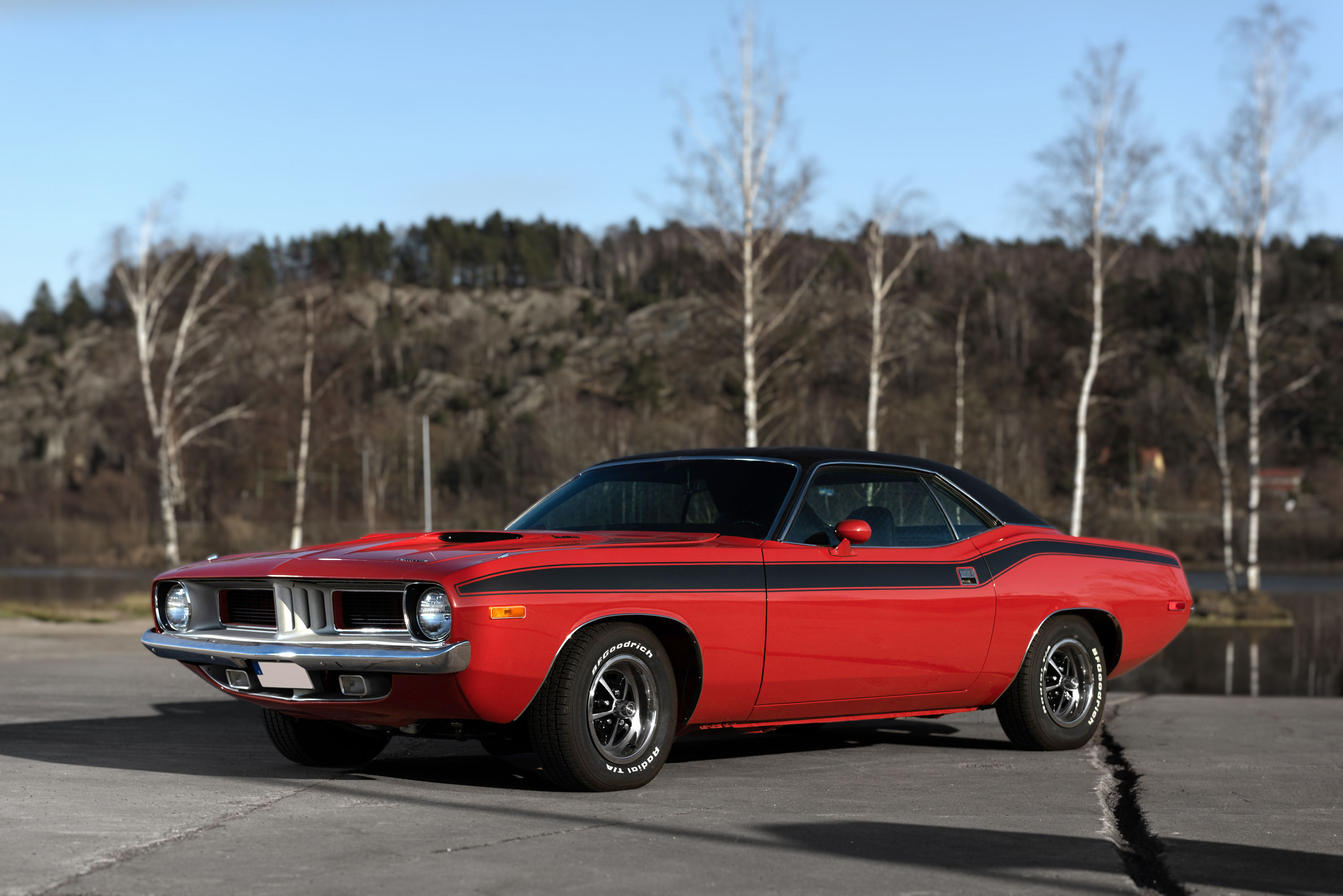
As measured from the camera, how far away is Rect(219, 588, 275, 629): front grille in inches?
239

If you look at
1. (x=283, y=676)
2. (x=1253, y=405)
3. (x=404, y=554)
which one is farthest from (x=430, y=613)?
(x=1253, y=405)

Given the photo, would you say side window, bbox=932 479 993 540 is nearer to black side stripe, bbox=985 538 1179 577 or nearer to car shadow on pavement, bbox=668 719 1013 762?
black side stripe, bbox=985 538 1179 577

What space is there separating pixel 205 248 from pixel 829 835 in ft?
113

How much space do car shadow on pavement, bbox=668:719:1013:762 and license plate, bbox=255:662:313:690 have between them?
2204 mm

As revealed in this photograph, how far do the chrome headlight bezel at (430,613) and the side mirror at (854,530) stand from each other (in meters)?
2.03

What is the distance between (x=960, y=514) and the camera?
7695 millimetres

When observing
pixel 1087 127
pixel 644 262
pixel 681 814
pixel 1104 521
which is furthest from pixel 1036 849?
pixel 644 262

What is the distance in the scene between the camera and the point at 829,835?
16.7 feet

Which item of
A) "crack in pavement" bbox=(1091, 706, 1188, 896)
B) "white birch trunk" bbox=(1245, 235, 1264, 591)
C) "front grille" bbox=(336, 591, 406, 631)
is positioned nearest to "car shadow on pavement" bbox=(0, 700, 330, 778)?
"front grille" bbox=(336, 591, 406, 631)

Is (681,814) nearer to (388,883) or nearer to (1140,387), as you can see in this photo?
(388,883)

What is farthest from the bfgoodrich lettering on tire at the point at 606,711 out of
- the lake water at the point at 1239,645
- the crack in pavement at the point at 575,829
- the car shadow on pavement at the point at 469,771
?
the lake water at the point at 1239,645

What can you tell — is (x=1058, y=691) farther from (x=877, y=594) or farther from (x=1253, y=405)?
(x=1253, y=405)

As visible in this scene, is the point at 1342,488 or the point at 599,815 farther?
the point at 1342,488

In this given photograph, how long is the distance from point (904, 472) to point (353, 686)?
324 cm
